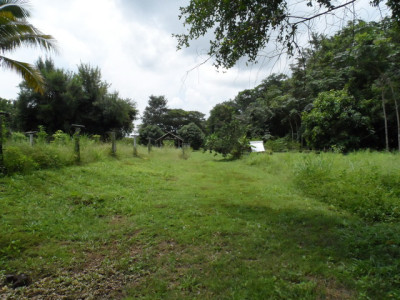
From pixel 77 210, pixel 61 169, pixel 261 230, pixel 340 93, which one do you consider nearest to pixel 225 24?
pixel 261 230

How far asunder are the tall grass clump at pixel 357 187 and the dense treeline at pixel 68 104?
62.7 feet

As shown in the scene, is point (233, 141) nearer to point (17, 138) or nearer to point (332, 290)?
point (17, 138)

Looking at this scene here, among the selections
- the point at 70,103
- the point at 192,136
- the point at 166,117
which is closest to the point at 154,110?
the point at 166,117

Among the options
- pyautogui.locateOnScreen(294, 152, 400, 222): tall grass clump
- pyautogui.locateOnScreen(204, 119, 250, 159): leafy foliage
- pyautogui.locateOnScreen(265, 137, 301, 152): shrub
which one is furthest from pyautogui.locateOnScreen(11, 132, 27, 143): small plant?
pyautogui.locateOnScreen(265, 137, 301, 152): shrub

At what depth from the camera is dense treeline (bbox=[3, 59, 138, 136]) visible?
19.1 meters

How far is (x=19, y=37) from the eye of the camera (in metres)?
8.58

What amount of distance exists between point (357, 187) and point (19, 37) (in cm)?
1236

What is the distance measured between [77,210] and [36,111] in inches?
775

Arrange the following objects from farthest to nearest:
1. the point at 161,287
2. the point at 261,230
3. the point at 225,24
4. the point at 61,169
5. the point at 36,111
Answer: the point at 36,111, the point at 61,169, the point at 225,24, the point at 261,230, the point at 161,287

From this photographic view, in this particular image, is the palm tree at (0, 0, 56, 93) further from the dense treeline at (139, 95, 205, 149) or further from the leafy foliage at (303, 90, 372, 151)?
the dense treeline at (139, 95, 205, 149)

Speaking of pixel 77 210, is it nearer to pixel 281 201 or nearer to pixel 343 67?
pixel 281 201

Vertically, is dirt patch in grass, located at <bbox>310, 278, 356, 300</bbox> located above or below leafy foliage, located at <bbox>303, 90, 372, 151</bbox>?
below

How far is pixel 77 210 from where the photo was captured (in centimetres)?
464

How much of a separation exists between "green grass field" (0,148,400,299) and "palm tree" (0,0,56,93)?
4.02 metres
